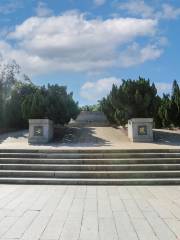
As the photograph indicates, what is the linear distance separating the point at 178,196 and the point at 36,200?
2.91 meters

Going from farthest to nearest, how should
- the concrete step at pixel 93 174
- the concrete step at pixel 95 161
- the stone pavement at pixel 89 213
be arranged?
the concrete step at pixel 95 161
the concrete step at pixel 93 174
the stone pavement at pixel 89 213

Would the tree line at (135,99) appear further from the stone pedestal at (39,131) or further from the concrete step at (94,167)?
the concrete step at (94,167)

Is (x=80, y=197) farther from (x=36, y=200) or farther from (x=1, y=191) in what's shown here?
(x=1, y=191)

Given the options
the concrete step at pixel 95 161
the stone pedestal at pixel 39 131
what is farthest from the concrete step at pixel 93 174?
the stone pedestal at pixel 39 131

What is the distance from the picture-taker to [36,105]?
580 inches

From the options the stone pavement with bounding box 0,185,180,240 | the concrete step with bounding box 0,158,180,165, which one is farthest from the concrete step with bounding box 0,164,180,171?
the stone pavement with bounding box 0,185,180,240

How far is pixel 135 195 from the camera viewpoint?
6.68 metres

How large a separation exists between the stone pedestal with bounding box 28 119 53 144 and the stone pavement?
238 inches

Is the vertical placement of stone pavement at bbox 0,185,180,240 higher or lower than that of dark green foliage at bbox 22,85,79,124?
lower

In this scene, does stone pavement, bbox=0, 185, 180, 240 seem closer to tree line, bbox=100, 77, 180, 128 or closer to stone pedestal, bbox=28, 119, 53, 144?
stone pedestal, bbox=28, 119, 53, 144

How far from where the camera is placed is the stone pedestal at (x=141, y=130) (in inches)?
530

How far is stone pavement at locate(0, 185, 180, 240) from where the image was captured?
426 cm

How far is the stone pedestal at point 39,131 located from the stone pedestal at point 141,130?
371cm

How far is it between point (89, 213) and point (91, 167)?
136 inches
